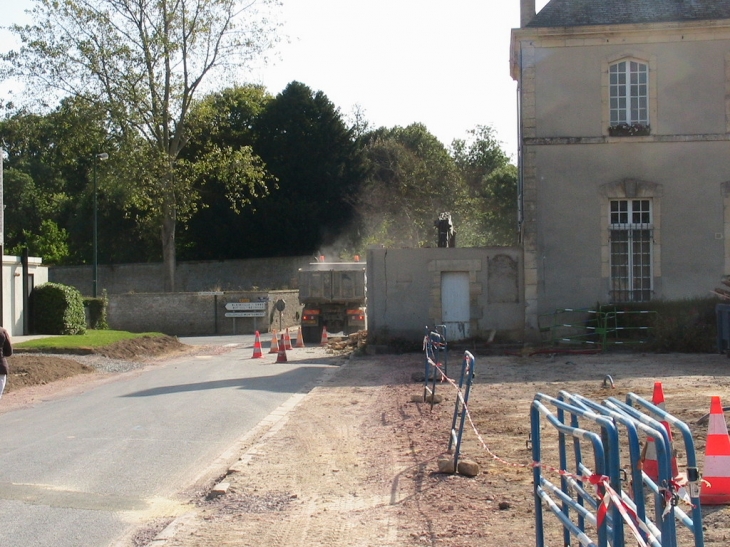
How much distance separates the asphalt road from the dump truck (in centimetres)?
1123

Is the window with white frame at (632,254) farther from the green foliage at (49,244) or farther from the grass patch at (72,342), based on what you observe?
the green foliage at (49,244)

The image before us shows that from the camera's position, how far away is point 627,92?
23.7 m

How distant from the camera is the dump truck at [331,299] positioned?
30.0 m

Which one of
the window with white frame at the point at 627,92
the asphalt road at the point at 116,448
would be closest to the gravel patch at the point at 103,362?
the asphalt road at the point at 116,448

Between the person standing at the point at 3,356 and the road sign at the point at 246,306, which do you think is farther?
the road sign at the point at 246,306

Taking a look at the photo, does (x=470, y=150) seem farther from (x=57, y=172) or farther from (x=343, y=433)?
(x=343, y=433)

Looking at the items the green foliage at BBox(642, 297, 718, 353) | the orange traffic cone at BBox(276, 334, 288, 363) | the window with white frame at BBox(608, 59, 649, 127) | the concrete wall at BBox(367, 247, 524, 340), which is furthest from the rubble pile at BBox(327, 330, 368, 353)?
the window with white frame at BBox(608, 59, 649, 127)

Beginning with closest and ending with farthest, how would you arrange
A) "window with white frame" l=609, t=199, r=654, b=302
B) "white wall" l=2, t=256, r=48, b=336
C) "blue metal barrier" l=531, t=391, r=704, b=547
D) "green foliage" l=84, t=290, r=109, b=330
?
"blue metal barrier" l=531, t=391, r=704, b=547 < "window with white frame" l=609, t=199, r=654, b=302 < "white wall" l=2, t=256, r=48, b=336 < "green foliage" l=84, t=290, r=109, b=330

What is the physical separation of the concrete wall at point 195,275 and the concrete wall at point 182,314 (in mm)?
10599

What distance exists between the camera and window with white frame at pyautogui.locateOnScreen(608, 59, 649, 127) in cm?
2364

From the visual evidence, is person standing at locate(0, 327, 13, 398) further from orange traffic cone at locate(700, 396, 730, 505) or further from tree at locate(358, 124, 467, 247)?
tree at locate(358, 124, 467, 247)

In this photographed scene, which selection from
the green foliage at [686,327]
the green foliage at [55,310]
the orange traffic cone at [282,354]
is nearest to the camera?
the green foliage at [686,327]

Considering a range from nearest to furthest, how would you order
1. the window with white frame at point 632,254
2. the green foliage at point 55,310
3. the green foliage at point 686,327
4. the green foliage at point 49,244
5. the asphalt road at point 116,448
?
the asphalt road at point 116,448, the green foliage at point 686,327, the window with white frame at point 632,254, the green foliage at point 55,310, the green foliage at point 49,244

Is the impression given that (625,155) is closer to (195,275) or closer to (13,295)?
(13,295)
